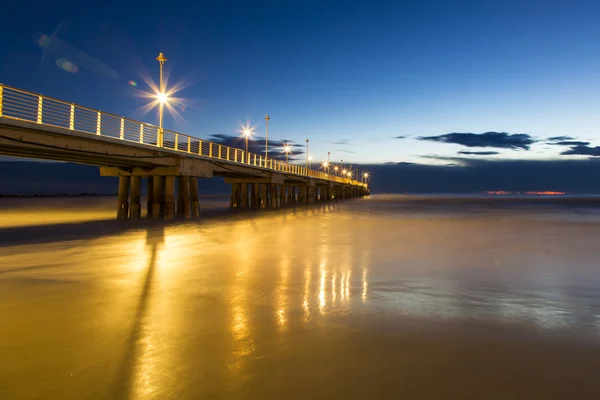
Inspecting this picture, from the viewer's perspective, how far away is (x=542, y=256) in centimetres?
1489

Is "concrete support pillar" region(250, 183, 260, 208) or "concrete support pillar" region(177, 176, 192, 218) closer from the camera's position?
"concrete support pillar" region(177, 176, 192, 218)

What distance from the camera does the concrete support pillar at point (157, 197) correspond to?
103 ft

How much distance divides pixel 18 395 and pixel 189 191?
3047 cm

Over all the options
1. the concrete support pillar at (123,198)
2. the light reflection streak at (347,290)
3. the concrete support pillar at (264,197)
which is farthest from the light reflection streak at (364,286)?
the concrete support pillar at (264,197)

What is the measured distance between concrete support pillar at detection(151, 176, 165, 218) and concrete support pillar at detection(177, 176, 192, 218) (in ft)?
5.14

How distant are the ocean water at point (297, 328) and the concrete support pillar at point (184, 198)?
19.2 meters

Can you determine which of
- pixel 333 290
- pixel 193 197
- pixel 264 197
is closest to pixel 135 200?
pixel 193 197

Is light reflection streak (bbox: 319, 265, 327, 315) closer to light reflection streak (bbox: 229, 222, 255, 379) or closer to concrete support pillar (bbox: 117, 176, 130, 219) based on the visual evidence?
light reflection streak (bbox: 229, 222, 255, 379)

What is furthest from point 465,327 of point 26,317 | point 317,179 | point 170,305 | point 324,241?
point 317,179

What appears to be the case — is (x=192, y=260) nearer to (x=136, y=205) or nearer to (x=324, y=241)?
(x=324, y=241)

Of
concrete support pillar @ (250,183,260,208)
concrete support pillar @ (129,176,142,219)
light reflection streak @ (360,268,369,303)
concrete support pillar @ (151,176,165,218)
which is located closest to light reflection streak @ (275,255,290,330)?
light reflection streak @ (360,268,369,303)

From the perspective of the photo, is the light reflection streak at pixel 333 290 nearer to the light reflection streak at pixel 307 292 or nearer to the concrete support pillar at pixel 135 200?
the light reflection streak at pixel 307 292

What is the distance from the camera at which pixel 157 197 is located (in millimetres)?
31578

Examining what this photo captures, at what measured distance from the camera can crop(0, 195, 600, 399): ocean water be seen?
455cm
